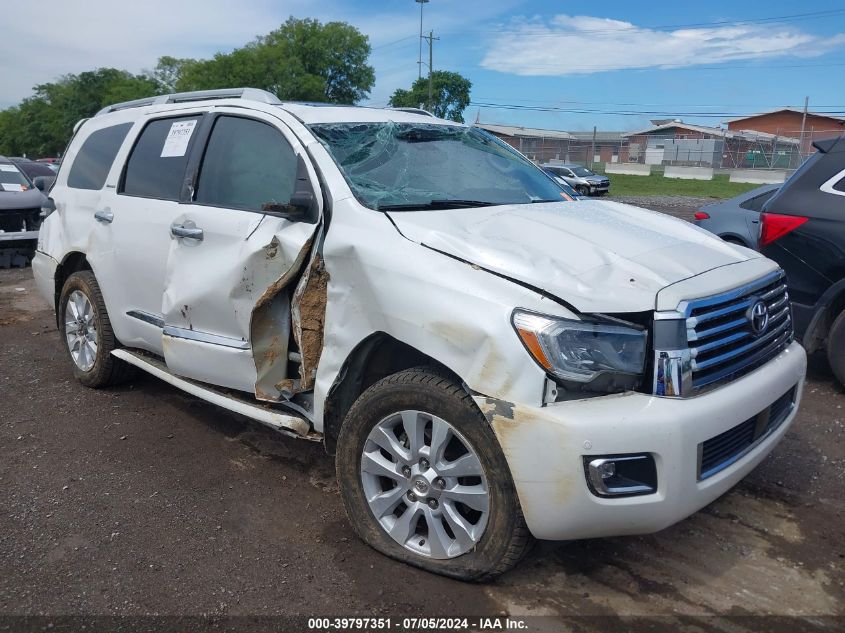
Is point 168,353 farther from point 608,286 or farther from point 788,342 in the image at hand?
point 788,342

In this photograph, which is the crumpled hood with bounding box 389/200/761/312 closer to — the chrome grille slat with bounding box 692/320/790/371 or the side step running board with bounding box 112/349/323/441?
the chrome grille slat with bounding box 692/320/790/371

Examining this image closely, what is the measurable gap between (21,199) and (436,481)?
1033 centimetres

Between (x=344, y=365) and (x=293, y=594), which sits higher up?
(x=344, y=365)

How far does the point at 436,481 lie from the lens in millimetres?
2715

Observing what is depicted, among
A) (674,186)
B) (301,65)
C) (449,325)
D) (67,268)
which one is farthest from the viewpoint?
(301,65)

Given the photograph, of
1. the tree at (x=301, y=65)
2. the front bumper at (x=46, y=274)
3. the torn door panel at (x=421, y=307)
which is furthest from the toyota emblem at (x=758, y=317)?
the tree at (x=301, y=65)

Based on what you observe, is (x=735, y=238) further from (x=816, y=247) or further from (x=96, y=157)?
(x=96, y=157)

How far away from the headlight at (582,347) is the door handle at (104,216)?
319cm

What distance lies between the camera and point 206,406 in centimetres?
486

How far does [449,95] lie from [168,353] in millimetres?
71969

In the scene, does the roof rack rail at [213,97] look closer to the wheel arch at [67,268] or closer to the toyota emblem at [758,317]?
the wheel arch at [67,268]

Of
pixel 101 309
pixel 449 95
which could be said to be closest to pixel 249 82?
pixel 449 95

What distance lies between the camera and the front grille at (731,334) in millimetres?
2525

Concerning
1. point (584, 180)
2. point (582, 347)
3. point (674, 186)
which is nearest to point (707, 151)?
point (674, 186)
